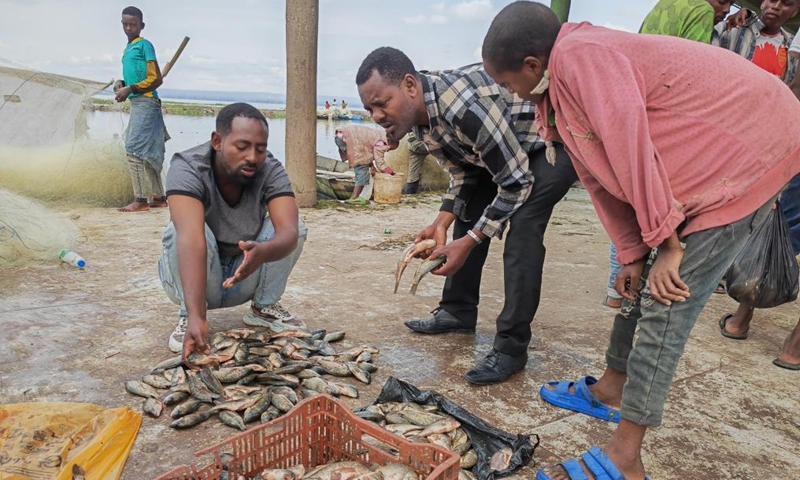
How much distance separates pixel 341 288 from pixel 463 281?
1.36 metres

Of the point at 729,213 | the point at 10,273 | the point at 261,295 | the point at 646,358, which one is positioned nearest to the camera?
the point at 729,213

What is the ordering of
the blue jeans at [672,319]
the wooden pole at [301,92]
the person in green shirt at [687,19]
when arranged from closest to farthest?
1. the blue jeans at [672,319]
2. the person in green shirt at [687,19]
3. the wooden pole at [301,92]

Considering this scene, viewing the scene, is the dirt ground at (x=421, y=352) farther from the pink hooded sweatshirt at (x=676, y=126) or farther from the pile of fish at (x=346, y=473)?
the pink hooded sweatshirt at (x=676, y=126)

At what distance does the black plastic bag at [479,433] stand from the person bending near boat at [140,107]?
620cm

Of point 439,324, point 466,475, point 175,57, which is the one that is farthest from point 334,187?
point 466,475

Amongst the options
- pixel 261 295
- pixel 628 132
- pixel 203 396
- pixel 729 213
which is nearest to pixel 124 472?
pixel 203 396

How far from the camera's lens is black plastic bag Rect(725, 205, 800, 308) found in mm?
3566

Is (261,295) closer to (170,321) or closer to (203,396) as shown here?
(170,321)

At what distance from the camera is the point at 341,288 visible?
15.9 feet

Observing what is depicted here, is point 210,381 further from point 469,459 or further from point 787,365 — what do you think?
point 787,365

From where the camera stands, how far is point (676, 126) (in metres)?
2.01

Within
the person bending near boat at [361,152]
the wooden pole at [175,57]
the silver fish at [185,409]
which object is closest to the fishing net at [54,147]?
the wooden pole at [175,57]

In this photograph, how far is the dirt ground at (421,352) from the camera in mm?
2629

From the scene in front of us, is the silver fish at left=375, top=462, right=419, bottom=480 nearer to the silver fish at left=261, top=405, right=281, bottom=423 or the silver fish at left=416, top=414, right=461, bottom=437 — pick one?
the silver fish at left=416, top=414, right=461, bottom=437
